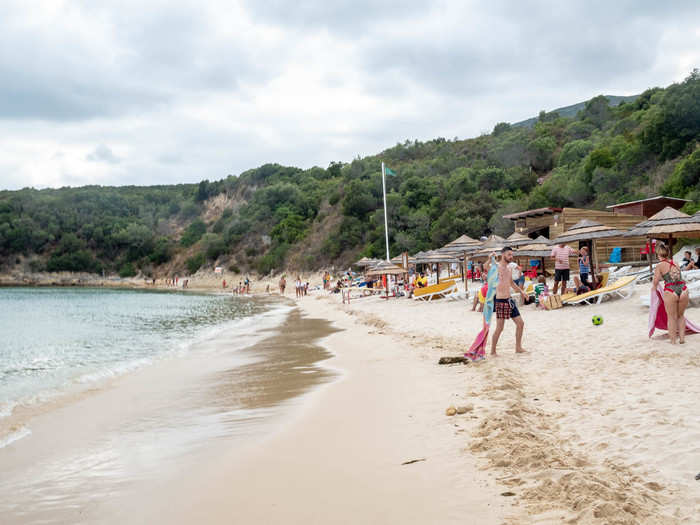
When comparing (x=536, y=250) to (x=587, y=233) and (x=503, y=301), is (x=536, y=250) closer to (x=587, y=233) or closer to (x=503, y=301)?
(x=587, y=233)

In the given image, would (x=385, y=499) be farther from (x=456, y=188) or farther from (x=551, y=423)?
(x=456, y=188)

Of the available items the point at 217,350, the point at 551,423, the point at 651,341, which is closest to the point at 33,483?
the point at 551,423

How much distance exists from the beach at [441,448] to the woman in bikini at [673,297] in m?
0.27

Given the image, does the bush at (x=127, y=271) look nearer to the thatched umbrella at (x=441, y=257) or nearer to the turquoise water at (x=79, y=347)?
the turquoise water at (x=79, y=347)

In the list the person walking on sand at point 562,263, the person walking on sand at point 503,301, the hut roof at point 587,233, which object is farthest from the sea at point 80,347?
the hut roof at point 587,233

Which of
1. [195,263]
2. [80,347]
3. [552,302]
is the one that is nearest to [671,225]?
[552,302]

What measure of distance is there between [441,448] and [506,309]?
3617 mm

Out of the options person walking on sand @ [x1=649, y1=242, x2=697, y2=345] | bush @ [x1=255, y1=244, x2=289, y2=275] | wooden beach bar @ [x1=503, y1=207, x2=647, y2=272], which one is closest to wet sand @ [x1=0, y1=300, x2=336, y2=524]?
person walking on sand @ [x1=649, y1=242, x2=697, y2=345]

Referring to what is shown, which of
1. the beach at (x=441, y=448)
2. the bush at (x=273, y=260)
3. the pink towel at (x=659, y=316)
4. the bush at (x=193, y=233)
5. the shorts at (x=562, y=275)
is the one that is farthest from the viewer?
the bush at (x=193, y=233)

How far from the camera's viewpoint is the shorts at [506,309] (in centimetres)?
681

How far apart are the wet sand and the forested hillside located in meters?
21.8

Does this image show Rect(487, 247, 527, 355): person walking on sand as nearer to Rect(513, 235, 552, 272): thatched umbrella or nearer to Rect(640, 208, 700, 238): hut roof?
Rect(640, 208, 700, 238): hut roof

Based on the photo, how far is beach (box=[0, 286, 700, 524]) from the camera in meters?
2.70

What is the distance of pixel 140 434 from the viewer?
484cm
